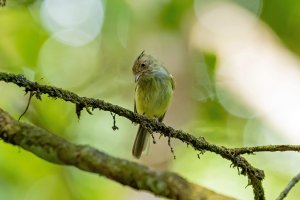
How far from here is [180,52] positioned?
273 inches

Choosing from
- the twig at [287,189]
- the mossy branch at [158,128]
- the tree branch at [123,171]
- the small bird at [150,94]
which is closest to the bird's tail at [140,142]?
the small bird at [150,94]

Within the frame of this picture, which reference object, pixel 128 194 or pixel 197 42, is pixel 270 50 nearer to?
pixel 197 42

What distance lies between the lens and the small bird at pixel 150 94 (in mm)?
4953

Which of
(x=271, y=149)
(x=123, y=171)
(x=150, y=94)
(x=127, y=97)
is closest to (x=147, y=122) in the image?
(x=271, y=149)

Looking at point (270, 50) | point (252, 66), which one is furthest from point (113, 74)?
point (270, 50)

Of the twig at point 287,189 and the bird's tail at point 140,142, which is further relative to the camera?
the bird's tail at point 140,142

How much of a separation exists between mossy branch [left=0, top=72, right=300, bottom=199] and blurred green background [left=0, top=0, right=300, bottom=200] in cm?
239

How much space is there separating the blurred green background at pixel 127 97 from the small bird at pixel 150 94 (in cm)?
60

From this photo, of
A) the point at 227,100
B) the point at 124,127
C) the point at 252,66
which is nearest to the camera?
the point at 252,66

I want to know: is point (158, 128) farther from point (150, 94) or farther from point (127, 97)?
point (127, 97)

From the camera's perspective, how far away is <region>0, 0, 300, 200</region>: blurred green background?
5.68 metres

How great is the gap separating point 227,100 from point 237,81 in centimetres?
139

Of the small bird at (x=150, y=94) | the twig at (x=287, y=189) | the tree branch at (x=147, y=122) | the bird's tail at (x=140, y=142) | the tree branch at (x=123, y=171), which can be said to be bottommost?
the tree branch at (x=123, y=171)

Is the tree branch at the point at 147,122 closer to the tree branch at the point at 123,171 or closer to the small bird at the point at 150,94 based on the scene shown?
the tree branch at the point at 123,171
